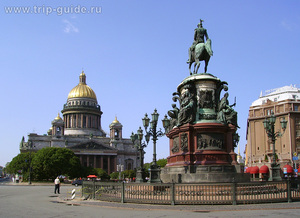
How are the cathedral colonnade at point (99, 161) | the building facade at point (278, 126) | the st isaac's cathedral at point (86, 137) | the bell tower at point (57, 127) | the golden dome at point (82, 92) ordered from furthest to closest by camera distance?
the golden dome at point (82, 92) → the cathedral colonnade at point (99, 161) → the bell tower at point (57, 127) → the st isaac's cathedral at point (86, 137) → the building facade at point (278, 126)

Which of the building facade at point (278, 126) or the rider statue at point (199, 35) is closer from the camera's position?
the rider statue at point (199, 35)

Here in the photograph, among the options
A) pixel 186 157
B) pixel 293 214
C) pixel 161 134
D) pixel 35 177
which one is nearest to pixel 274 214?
pixel 293 214

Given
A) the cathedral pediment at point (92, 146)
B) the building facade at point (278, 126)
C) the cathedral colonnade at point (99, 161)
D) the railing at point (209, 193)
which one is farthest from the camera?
the cathedral colonnade at point (99, 161)

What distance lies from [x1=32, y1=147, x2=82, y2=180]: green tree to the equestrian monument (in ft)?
216

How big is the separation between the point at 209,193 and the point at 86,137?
4725 inches

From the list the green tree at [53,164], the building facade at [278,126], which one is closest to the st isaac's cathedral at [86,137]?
the green tree at [53,164]

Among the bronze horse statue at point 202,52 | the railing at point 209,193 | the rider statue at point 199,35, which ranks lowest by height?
the railing at point 209,193

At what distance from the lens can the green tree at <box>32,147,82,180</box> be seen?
84.1m

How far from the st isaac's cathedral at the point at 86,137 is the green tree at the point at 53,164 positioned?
37.7 m

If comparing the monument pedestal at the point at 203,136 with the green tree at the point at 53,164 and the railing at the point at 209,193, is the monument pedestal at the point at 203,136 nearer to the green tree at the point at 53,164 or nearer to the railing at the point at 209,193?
the railing at the point at 209,193

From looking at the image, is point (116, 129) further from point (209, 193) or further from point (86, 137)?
point (209, 193)

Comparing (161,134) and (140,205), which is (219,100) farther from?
(140,205)

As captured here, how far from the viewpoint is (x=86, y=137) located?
133375 millimetres

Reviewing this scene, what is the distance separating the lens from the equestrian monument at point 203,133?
20.8m
